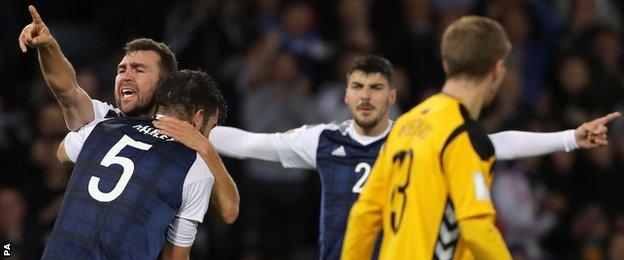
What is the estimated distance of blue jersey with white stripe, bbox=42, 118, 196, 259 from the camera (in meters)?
5.61

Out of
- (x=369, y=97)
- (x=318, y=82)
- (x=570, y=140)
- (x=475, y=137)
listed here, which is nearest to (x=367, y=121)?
(x=369, y=97)

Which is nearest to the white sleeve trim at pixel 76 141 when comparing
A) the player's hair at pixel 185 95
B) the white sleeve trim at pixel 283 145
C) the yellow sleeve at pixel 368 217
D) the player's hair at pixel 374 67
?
the player's hair at pixel 185 95

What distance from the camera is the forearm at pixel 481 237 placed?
4.92 meters

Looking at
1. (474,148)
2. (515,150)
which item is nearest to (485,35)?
(474,148)

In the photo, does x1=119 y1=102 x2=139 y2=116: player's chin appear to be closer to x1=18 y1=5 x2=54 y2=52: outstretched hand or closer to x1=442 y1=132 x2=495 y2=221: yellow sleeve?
x1=18 y1=5 x2=54 y2=52: outstretched hand

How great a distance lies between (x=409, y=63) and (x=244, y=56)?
5.50 feet

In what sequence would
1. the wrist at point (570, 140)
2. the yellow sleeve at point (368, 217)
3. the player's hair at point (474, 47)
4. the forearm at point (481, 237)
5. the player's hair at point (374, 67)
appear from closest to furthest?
the forearm at point (481, 237), the player's hair at point (474, 47), the yellow sleeve at point (368, 217), the wrist at point (570, 140), the player's hair at point (374, 67)

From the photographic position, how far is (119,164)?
5.72 m

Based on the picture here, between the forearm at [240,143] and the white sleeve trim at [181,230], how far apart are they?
1.89 metres

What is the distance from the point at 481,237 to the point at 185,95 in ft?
5.92

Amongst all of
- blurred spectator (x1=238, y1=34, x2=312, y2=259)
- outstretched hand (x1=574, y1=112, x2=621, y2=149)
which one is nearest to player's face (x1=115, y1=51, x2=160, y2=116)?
outstretched hand (x1=574, y1=112, x2=621, y2=149)

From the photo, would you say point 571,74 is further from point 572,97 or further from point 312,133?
point 312,133

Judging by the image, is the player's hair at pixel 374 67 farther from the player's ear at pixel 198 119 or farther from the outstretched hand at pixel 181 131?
the outstretched hand at pixel 181 131

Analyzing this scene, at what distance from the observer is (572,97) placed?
12430 millimetres
